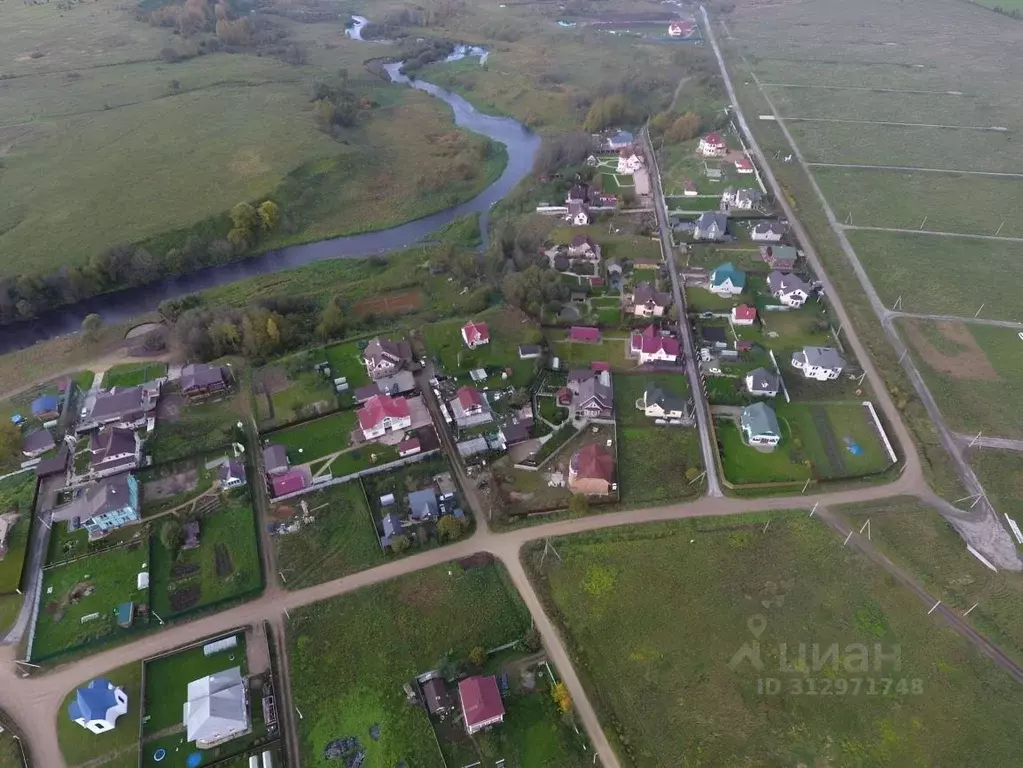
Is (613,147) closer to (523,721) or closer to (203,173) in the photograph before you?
(203,173)

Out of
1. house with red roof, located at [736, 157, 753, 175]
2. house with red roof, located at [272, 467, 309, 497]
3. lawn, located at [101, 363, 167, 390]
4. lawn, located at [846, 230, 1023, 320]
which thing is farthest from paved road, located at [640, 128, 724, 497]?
lawn, located at [101, 363, 167, 390]

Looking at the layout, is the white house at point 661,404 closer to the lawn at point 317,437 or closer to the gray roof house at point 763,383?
the gray roof house at point 763,383

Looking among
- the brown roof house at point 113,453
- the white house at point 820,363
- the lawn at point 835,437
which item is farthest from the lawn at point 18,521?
the white house at point 820,363

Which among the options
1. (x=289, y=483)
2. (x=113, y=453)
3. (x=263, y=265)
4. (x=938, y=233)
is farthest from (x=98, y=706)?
(x=938, y=233)

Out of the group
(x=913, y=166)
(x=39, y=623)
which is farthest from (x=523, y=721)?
(x=913, y=166)

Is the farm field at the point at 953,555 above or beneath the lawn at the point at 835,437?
beneath

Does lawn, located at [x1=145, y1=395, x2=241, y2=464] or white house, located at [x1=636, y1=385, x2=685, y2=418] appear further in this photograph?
white house, located at [x1=636, y1=385, x2=685, y2=418]

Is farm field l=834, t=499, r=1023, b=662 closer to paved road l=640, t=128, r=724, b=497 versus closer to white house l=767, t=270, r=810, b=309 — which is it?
paved road l=640, t=128, r=724, b=497
